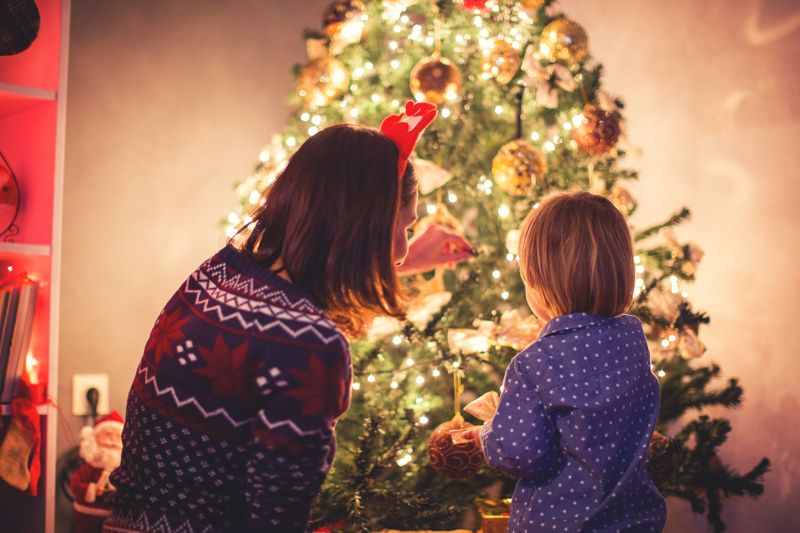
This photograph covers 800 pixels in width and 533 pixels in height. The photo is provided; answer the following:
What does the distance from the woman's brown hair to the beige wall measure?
5.14 feet

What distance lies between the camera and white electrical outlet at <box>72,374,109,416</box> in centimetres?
232

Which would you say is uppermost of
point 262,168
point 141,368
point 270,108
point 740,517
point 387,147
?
point 270,108

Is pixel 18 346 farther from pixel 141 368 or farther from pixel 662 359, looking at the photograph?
pixel 662 359

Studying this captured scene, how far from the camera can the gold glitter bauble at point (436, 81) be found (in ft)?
6.79

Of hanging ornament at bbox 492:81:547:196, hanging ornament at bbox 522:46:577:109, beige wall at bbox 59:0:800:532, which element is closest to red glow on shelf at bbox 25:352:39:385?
beige wall at bbox 59:0:800:532

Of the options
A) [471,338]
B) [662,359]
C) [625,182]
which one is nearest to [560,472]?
[471,338]

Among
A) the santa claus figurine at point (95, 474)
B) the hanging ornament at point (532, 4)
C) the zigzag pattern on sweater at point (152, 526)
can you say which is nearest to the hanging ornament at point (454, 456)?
the zigzag pattern on sweater at point (152, 526)

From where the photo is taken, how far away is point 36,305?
5.85 feet

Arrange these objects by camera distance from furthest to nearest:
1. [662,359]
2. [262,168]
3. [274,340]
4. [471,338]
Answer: [262,168] < [662,359] < [471,338] < [274,340]

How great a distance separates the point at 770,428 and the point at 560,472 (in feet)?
4.39

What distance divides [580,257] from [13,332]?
53.3 inches

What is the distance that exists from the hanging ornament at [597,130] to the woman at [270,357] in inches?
44.7

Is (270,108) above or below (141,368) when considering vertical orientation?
above

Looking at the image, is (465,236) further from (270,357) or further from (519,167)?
(270,357)
